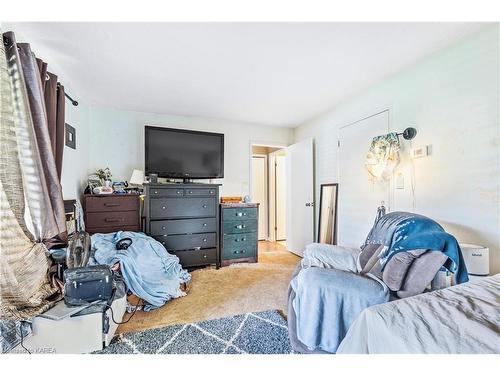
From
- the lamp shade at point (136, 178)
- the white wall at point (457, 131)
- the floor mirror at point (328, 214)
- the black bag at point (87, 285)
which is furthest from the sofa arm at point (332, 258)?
the lamp shade at point (136, 178)

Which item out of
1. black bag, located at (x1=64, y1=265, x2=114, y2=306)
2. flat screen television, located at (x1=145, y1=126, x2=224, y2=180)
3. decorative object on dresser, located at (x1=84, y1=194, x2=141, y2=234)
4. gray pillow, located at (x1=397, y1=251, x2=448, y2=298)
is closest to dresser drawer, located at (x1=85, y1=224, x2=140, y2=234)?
decorative object on dresser, located at (x1=84, y1=194, x2=141, y2=234)

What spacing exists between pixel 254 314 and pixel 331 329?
2.77 ft

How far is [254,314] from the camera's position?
6.41ft

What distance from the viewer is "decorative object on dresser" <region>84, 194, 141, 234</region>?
107 inches

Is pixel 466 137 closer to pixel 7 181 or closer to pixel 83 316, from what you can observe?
pixel 83 316

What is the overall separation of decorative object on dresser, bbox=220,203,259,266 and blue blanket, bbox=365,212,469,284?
2071mm

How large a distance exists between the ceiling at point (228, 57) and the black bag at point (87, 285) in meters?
1.67

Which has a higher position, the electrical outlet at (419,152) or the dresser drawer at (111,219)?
the electrical outlet at (419,152)

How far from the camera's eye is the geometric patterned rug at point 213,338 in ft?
4.93

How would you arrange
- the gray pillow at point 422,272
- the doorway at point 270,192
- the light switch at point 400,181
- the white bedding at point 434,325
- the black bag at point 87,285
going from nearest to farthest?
1. the white bedding at point 434,325
2. the gray pillow at point 422,272
3. the black bag at point 87,285
4. the light switch at point 400,181
5. the doorway at point 270,192

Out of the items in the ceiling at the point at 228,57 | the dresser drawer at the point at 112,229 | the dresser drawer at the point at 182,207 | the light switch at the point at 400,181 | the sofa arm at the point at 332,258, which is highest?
the ceiling at the point at 228,57

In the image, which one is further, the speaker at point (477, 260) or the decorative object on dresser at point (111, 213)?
the decorative object on dresser at point (111, 213)

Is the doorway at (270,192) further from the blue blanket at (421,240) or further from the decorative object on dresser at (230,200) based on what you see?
the blue blanket at (421,240)
